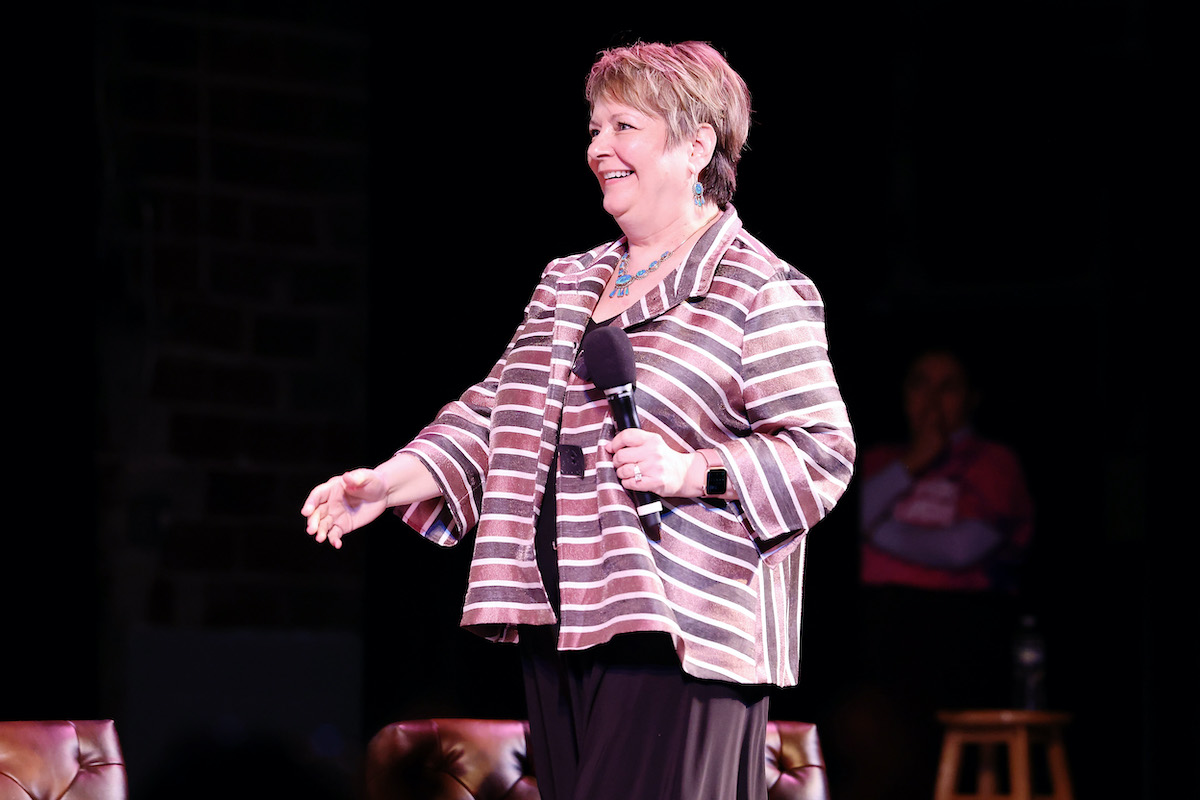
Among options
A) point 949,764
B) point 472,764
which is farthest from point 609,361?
point 949,764

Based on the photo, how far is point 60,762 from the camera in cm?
209

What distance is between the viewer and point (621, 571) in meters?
Answer: 1.54

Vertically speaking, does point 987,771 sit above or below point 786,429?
below

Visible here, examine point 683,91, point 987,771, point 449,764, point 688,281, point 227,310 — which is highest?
point 683,91

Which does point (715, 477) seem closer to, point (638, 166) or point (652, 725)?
point (652, 725)

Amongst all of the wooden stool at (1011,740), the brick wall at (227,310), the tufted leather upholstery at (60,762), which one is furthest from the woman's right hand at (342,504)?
the wooden stool at (1011,740)

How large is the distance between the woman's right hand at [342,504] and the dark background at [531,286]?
1270 mm

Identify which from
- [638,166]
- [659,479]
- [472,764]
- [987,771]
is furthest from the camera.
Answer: [987,771]

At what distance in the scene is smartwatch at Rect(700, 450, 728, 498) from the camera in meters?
1.55

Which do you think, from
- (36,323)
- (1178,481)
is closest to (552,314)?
(36,323)

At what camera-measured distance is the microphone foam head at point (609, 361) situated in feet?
5.00

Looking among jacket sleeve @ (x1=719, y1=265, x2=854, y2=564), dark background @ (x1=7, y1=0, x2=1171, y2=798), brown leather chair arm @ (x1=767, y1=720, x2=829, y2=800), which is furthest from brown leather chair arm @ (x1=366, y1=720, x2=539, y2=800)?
jacket sleeve @ (x1=719, y1=265, x2=854, y2=564)

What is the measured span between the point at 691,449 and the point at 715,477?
7 centimetres

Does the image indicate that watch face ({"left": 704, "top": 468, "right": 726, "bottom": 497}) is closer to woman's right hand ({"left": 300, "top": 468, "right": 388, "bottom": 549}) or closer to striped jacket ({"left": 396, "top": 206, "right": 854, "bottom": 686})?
striped jacket ({"left": 396, "top": 206, "right": 854, "bottom": 686})
